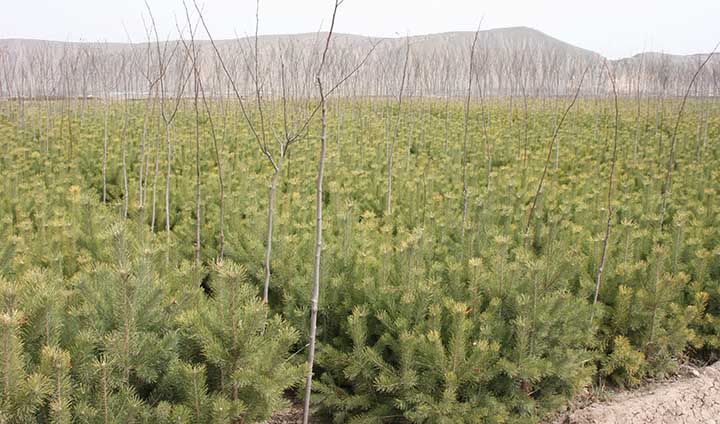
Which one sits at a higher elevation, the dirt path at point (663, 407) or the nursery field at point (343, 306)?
the nursery field at point (343, 306)

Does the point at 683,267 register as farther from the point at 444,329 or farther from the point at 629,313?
the point at 444,329

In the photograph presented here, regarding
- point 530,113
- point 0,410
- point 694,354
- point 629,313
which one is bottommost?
point 694,354

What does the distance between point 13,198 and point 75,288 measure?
9.91ft

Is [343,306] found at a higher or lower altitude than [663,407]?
higher

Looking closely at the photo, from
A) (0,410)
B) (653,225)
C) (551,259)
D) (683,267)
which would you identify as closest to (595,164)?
(653,225)

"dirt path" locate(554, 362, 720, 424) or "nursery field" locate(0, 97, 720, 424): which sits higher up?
"nursery field" locate(0, 97, 720, 424)

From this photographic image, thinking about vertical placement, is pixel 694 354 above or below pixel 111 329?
below

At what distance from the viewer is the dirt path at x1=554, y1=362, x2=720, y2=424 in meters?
3.17

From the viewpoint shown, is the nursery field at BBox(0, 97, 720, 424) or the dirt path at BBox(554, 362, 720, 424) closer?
the nursery field at BBox(0, 97, 720, 424)

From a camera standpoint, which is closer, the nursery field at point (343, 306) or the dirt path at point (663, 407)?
the nursery field at point (343, 306)

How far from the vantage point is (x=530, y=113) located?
16250mm

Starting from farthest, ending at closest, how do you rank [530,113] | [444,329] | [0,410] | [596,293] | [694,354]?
[530,113]
[694,354]
[596,293]
[444,329]
[0,410]

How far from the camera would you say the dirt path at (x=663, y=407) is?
3.17 m

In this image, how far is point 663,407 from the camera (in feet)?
10.7
